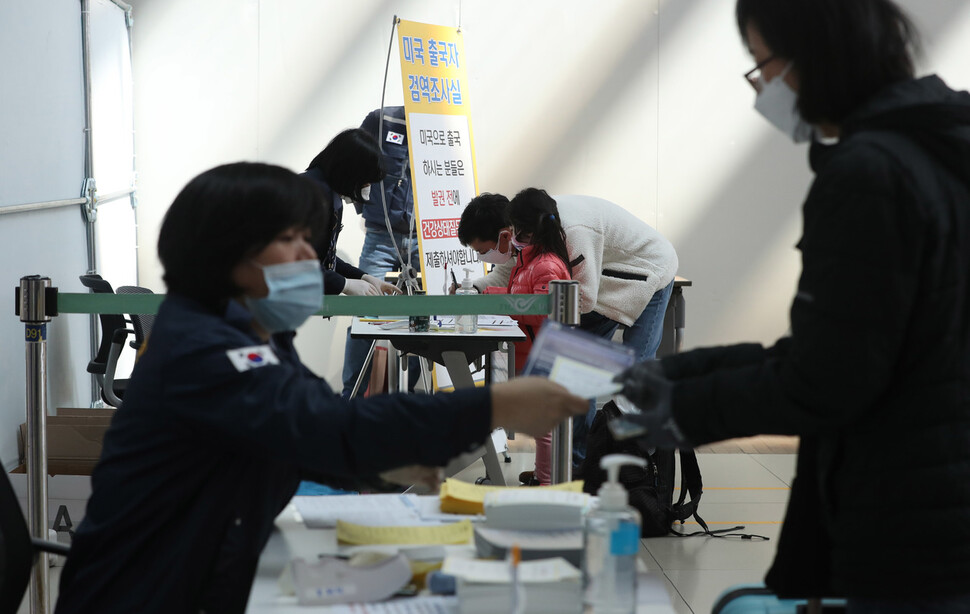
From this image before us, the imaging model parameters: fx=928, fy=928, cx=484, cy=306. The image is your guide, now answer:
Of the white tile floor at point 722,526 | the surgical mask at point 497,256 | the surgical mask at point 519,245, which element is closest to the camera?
the white tile floor at point 722,526

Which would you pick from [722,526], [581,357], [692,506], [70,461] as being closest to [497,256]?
[692,506]

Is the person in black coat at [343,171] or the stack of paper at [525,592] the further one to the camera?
the person in black coat at [343,171]

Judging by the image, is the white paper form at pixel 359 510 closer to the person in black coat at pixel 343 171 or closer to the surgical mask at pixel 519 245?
the person in black coat at pixel 343 171

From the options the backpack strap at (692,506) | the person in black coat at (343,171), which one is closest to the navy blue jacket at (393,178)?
the person in black coat at (343,171)

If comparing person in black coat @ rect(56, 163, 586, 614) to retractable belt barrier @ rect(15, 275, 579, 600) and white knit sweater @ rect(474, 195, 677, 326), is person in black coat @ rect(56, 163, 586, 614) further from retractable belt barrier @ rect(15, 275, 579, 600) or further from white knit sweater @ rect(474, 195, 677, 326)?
white knit sweater @ rect(474, 195, 677, 326)

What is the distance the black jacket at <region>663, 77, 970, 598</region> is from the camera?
0.99 metres

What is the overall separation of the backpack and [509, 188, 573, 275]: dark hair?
0.68 metres

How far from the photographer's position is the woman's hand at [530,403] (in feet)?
4.06

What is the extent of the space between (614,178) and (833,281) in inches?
204

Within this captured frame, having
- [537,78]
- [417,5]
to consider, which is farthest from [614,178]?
[417,5]

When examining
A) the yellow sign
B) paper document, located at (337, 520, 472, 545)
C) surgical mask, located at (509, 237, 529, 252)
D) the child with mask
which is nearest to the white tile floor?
the child with mask

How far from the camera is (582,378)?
126 centimetres

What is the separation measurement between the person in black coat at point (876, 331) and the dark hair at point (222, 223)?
608 mm

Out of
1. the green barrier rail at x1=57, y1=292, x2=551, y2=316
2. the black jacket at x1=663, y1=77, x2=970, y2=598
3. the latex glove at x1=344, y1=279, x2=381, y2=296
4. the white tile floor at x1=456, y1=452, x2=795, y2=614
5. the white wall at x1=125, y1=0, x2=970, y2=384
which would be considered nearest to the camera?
the black jacket at x1=663, y1=77, x2=970, y2=598
